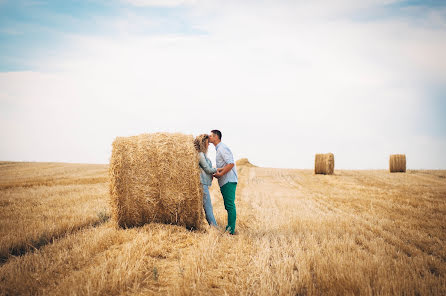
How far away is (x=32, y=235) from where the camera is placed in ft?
16.1

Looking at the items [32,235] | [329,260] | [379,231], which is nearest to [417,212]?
[379,231]

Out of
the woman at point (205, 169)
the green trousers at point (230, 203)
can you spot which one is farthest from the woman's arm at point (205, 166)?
the green trousers at point (230, 203)

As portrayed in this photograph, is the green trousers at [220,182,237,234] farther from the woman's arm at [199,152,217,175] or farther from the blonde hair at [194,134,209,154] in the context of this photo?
the blonde hair at [194,134,209,154]

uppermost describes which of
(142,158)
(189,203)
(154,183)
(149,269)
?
(142,158)

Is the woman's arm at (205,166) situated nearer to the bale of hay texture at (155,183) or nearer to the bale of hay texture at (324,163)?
the bale of hay texture at (155,183)

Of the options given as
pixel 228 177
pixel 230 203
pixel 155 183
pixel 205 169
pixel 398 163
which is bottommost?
pixel 230 203

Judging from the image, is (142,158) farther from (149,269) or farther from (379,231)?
(379,231)

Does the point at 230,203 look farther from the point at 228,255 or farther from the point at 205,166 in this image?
the point at 228,255

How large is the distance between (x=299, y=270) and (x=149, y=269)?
2.05 m

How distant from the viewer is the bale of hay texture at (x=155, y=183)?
5574 mm

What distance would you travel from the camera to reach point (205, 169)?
18.7 ft

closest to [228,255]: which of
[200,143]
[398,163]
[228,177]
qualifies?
[228,177]

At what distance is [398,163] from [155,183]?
23.4m

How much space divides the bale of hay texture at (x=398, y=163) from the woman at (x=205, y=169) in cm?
2222
